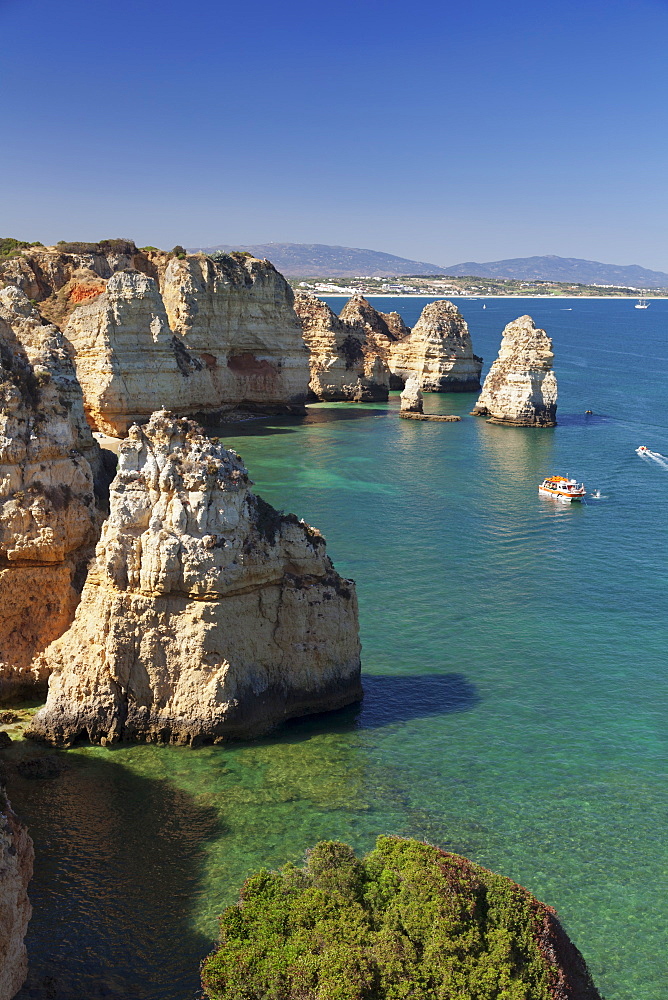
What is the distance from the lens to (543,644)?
33281 mm

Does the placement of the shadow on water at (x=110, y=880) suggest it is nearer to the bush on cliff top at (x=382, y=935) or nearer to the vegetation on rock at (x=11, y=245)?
the bush on cliff top at (x=382, y=935)

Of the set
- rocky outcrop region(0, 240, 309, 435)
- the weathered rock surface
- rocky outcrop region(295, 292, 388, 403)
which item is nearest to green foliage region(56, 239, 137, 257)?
rocky outcrop region(0, 240, 309, 435)

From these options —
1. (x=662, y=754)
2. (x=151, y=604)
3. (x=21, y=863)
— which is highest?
(x=151, y=604)

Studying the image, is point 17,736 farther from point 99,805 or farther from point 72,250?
point 72,250

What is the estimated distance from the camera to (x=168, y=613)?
2406 centimetres

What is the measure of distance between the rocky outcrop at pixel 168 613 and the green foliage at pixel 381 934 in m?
9.37

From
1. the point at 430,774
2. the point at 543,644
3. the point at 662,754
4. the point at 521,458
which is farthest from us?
the point at 521,458

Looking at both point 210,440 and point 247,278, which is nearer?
point 210,440

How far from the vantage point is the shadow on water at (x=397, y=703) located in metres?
26.2

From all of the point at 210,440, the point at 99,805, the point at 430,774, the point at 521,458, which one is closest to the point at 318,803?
the point at 430,774

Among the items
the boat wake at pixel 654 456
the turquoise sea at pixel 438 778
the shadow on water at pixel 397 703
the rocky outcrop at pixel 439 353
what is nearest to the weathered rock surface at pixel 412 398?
the rocky outcrop at pixel 439 353

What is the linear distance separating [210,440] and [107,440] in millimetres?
37037

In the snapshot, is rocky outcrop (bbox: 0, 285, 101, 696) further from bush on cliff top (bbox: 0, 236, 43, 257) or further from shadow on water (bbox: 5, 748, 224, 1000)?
bush on cliff top (bbox: 0, 236, 43, 257)

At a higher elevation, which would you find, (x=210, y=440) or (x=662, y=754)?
(x=210, y=440)
